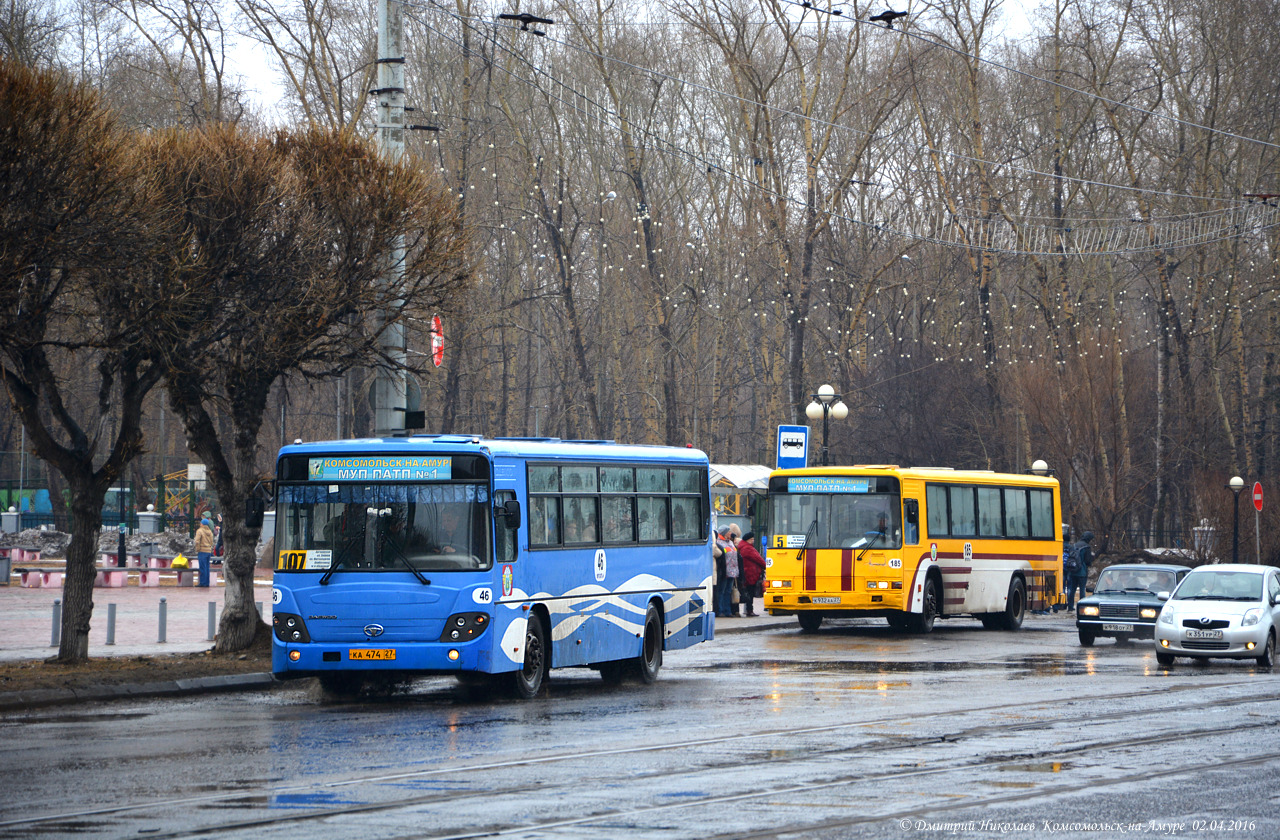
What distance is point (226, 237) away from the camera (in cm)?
1806

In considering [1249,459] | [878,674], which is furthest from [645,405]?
[878,674]

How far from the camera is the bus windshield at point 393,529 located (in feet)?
52.3

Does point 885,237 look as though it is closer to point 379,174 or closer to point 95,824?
point 379,174

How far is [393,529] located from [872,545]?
14032 mm

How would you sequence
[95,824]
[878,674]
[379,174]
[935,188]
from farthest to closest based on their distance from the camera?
[935,188] < [878,674] < [379,174] < [95,824]

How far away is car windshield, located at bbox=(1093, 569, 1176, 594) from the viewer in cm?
2782

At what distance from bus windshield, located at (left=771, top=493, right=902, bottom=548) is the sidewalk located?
30.8 ft

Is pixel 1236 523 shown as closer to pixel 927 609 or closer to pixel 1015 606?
pixel 1015 606

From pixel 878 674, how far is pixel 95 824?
516 inches

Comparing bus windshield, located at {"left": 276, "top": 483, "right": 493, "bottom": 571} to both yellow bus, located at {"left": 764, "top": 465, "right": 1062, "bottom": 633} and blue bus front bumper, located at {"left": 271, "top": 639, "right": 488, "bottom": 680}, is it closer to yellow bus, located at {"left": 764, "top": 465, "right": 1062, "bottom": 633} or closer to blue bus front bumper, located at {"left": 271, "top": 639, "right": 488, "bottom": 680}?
blue bus front bumper, located at {"left": 271, "top": 639, "right": 488, "bottom": 680}

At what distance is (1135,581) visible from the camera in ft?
91.8

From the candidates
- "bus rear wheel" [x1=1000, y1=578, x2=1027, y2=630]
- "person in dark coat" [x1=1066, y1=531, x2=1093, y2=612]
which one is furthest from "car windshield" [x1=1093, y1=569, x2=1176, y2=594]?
"person in dark coat" [x1=1066, y1=531, x2=1093, y2=612]

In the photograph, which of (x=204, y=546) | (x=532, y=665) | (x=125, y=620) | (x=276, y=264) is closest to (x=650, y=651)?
(x=532, y=665)

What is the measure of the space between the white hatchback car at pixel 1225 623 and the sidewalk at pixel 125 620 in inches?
512
